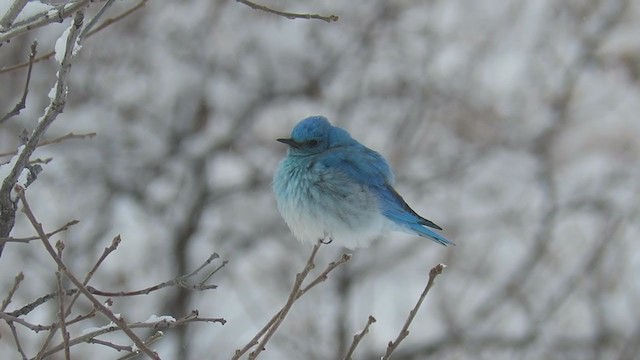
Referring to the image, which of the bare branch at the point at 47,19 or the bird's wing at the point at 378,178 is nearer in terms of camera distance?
the bare branch at the point at 47,19

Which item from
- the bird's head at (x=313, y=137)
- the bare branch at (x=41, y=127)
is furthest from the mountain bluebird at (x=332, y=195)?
the bare branch at (x=41, y=127)

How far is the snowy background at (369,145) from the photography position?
11.9 metres

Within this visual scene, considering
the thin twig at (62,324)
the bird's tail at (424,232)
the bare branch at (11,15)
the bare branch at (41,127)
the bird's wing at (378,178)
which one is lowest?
the thin twig at (62,324)

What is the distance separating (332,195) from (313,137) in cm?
27

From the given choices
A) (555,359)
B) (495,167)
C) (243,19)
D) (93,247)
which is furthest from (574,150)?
(93,247)

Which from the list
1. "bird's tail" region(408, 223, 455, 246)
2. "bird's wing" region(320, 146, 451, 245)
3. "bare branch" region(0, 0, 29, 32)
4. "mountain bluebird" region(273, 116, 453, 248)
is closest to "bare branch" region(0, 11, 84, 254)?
"bare branch" region(0, 0, 29, 32)

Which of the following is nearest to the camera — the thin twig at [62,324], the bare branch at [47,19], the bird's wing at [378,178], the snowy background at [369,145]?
the thin twig at [62,324]

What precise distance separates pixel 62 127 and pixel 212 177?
2.34 m

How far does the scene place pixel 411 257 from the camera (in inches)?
544

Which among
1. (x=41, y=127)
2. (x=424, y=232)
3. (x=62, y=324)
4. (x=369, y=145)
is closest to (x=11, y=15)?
(x=41, y=127)

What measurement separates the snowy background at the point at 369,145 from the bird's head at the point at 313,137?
295 inches

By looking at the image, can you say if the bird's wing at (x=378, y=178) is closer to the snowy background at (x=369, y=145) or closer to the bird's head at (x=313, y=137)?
the bird's head at (x=313, y=137)

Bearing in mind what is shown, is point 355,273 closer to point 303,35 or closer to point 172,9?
point 303,35

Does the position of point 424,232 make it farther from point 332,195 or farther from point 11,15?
point 11,15
